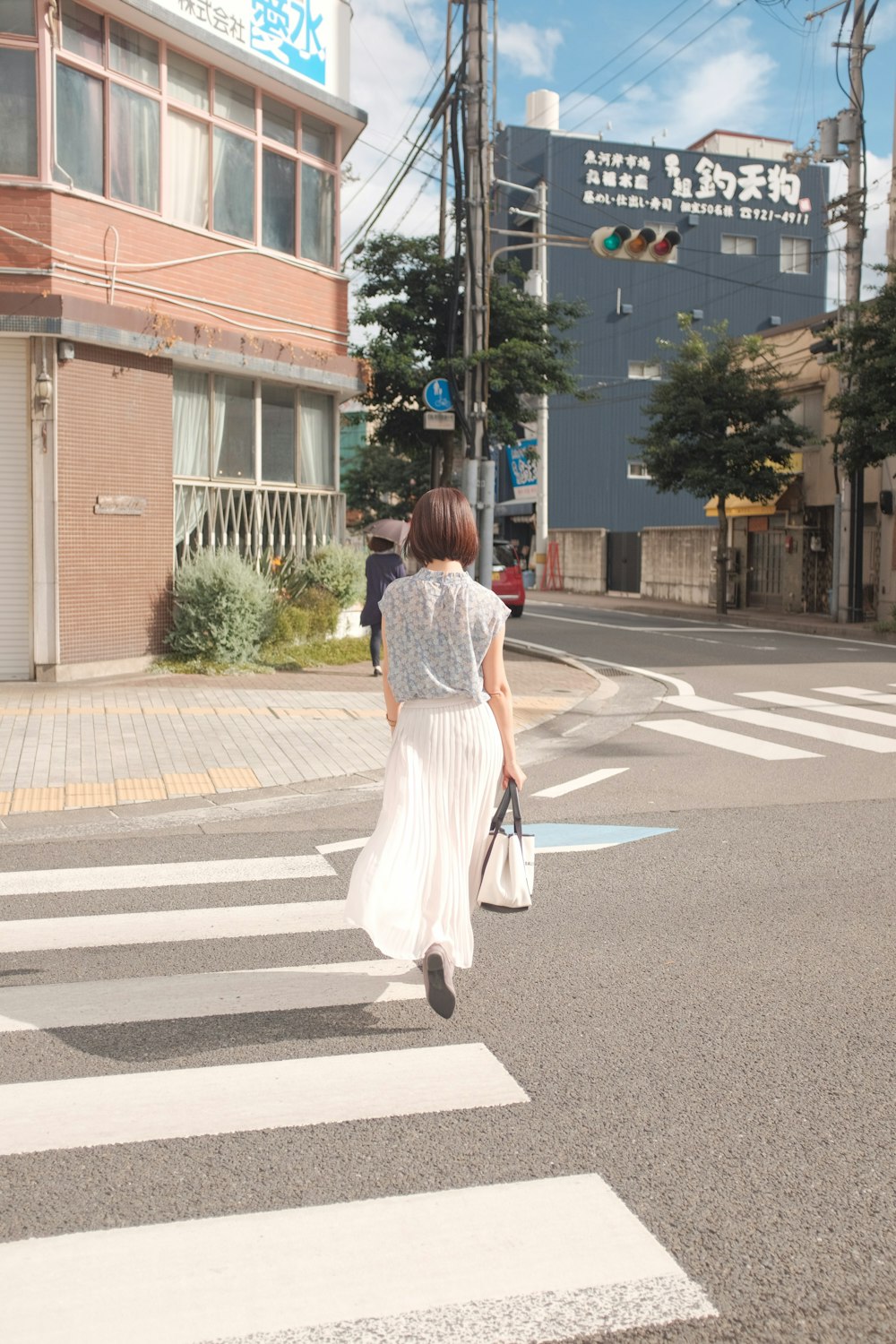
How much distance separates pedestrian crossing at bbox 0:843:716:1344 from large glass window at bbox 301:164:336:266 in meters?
13.8

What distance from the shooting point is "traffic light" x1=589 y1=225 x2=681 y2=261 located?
16.5m

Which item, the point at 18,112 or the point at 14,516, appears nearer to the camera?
the point at 18,112

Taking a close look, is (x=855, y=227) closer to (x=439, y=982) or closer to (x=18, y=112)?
(x=18, y=112)

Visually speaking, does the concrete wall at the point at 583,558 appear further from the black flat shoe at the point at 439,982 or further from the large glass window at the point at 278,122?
the black flat shoe at the point at 439,982

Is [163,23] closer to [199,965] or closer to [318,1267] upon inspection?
[199,965]

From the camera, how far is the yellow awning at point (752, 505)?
34.0 m

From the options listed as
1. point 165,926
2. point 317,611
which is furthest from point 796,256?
point 165,926

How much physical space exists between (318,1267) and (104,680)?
11.8m

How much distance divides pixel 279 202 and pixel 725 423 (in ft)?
60.2

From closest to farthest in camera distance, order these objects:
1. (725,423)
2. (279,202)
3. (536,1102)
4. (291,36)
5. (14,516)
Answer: (536,1102), (14,516), (291,36), (279,202), (725,423)

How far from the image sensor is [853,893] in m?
6.31

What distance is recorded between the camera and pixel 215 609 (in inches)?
594

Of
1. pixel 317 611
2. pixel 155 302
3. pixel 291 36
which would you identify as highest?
pixel 291 36

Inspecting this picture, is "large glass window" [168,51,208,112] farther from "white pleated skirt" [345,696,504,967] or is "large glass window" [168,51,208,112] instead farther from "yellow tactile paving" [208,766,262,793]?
"white pleated skirt" [345,696,504,967]
